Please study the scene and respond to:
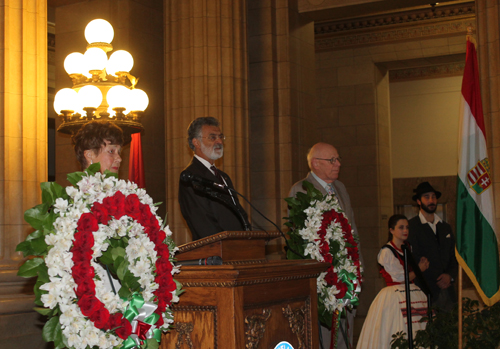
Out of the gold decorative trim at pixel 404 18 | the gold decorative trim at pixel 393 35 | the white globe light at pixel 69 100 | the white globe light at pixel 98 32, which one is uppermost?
the gold decorative trim at pixel 404 18

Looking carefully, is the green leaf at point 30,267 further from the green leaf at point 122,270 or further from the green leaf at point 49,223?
the green leaf at point 122,270

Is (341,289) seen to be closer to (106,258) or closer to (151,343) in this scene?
(151,343)

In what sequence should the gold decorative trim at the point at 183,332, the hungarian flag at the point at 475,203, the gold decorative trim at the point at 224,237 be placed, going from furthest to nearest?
the hungarian flag at the point at 475,203 < the gold decorative trim at the point at 224,237 < the gold decorative trim at the point at 183,332

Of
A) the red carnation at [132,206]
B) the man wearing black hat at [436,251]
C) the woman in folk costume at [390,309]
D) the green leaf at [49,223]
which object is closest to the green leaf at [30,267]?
the green leaf at [49,223]

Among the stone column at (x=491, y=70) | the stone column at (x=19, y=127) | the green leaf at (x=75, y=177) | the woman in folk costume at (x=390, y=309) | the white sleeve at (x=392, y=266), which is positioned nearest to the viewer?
the green leaf at (x=75, y=177)

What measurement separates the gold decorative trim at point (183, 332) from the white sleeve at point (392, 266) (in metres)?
3.87

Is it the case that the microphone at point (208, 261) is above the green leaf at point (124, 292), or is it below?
above

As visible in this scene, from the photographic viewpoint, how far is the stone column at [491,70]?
21.1ft

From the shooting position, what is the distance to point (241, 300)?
7.50 feet

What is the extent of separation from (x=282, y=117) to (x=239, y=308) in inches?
235

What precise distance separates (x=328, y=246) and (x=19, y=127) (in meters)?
2.25

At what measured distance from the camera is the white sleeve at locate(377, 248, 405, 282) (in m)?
5.89

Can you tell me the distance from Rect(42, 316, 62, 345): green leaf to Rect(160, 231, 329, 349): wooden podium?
0.51m

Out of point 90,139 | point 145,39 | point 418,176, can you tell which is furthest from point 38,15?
point 418,176
